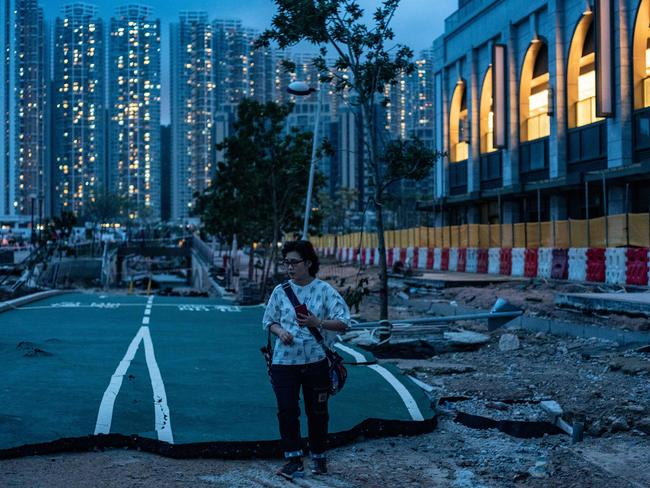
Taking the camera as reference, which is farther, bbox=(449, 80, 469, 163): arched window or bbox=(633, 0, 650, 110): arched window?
bbox=(449, 80, 469, 163): arched window

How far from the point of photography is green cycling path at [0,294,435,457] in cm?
684

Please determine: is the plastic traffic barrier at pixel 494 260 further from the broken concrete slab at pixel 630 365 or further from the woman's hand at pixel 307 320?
the woman's hand at pixel 307 320

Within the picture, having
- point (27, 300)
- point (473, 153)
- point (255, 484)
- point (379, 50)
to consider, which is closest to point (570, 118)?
point (473, 153)

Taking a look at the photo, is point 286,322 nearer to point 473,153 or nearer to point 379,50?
point 379,50

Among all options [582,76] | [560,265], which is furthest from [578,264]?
[582,76]

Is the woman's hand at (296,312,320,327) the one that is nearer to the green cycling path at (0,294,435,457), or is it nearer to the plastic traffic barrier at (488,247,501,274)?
the green cycling path at (0,294,435,457)

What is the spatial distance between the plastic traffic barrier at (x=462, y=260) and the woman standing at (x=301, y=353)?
2796 centimetres

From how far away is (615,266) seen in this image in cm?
2142

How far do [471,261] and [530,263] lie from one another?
233 inches

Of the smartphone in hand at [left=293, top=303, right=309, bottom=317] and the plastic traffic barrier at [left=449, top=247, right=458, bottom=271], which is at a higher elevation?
the plastic traffic barrier at [left=449, top=247, right=458, bottom=271]

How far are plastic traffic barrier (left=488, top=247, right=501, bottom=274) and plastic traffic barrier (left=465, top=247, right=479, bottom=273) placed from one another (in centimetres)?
121

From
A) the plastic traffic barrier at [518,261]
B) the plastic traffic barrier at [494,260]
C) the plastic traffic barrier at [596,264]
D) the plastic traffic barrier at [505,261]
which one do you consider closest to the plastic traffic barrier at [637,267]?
the plastic traffic barrier at [596,264]

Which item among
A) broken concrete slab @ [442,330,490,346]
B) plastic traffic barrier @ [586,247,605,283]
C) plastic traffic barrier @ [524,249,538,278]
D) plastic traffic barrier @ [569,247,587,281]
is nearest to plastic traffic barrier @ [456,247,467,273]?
plastic traffic barrier @ [524,249,538,278]

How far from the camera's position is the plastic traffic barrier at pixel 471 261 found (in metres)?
32.7
